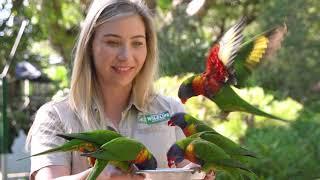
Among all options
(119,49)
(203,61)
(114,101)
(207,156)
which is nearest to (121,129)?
(114,101)

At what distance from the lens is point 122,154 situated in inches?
44.6

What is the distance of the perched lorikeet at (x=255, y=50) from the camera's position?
1385mm

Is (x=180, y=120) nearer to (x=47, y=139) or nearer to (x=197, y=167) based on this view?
(x=197, y=167)

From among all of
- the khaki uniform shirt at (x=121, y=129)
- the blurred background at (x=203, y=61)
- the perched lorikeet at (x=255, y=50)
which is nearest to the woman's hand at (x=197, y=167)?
the khaki uniform shirt at (x=121, y=129)

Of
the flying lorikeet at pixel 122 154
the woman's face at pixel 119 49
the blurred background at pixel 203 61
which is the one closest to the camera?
the flying lorikeet at pixel 122 154

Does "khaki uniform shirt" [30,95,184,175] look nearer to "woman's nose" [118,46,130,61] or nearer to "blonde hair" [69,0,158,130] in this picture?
"blonde hair" [69,0,158,130]

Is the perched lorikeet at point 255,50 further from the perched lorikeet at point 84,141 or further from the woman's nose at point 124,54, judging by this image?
the perched lorikeet at point 84,141

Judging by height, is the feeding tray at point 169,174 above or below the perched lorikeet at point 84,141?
below

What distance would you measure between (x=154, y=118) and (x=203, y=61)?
3.09m

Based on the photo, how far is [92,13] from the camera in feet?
4.60

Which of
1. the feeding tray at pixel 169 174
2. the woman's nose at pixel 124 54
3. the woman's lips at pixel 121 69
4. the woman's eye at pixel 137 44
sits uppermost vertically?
the woman's eye at pixel 137 44

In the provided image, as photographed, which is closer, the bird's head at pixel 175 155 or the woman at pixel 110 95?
the bird's head at pixel 175 155

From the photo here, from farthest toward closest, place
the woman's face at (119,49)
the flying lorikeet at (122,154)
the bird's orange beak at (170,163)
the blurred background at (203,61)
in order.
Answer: the blurred background at (203,61) < the woman's face at (119,49) < the bird's orange beak at (170,163) < the flying lorikeet at (122,154)

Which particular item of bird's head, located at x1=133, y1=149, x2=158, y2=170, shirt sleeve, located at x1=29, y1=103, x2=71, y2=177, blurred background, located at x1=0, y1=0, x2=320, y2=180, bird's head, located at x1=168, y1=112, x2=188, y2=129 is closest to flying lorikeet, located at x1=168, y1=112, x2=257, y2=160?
bird's head, located at x1=168, y1=112, x2=188, y2=129
